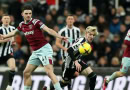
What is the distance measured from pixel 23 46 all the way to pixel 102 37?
112 inches

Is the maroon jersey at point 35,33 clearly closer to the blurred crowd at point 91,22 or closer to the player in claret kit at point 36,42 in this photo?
the player in claret kit at point 36,42

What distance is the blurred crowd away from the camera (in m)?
17.9

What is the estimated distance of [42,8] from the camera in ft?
65.0

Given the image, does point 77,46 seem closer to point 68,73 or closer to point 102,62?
point 68,73

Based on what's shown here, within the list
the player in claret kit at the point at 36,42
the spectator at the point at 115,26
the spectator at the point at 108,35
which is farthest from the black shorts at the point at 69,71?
the spectator at the point at 115,26

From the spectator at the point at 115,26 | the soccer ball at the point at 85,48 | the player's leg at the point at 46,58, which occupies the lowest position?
the spectator at the point at 115,26

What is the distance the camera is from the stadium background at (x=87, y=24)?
17266 millimetres

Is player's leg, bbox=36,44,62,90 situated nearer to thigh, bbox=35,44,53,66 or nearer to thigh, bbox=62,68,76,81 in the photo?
thigh, bbox=35,44,53,66

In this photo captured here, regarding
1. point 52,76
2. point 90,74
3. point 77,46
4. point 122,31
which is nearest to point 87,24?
point 122,31

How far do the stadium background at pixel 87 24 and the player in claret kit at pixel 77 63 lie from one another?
7.68 ft

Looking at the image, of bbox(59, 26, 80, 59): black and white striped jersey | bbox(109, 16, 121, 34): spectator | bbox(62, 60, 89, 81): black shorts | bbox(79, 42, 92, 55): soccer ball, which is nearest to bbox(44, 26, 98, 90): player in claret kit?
bbox(62, 60, 89, 81): black shorts

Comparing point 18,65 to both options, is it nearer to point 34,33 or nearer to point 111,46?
point 111,46

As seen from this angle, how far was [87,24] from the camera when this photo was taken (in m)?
18.6

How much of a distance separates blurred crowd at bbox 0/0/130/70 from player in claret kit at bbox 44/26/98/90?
3949 millimetres
